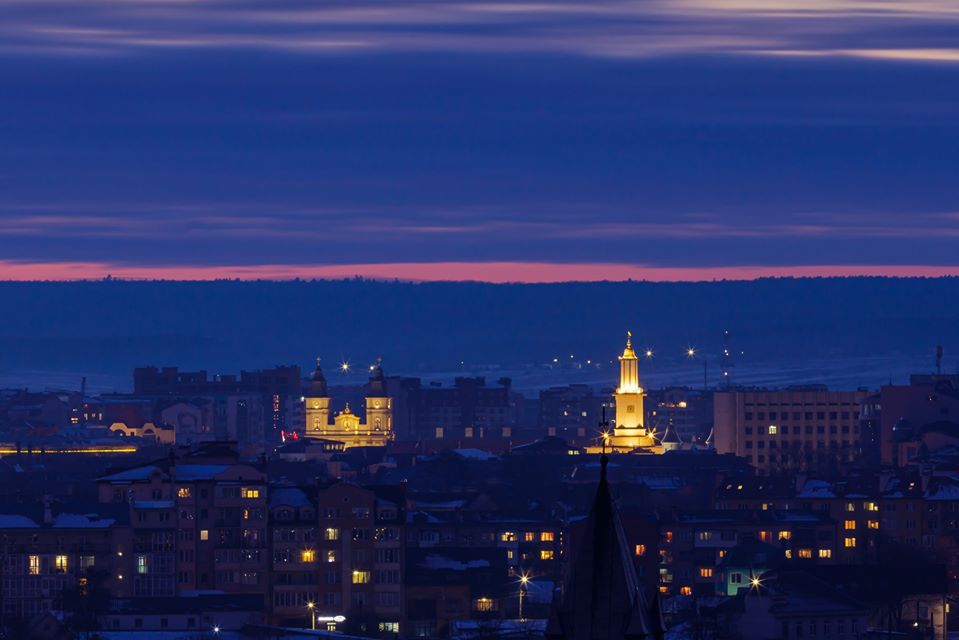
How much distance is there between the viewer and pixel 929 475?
16875 centimetres

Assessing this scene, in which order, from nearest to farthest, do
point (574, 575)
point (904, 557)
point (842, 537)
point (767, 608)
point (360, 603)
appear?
point (574, 575) < point (767, 608) < point (360, 603) < point (904, 557) < point (842, 537)

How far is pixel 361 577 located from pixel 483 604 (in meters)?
5.96

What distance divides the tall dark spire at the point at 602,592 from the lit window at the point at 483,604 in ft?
236

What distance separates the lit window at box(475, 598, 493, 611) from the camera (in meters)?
126

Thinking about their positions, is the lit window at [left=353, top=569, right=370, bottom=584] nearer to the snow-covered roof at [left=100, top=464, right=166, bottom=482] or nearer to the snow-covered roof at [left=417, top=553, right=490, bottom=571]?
the snow-covered roof at [left=417, top=553, right=490, bottom=571]

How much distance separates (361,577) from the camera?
13112cm

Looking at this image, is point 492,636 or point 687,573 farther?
point 687,573

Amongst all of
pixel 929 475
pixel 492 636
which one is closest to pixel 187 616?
pixel 492 636

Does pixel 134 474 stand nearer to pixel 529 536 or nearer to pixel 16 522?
pixel 16 522

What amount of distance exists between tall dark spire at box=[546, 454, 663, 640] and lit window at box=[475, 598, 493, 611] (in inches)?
2837

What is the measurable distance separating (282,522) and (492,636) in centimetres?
2695

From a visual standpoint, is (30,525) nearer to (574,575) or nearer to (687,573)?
(687,573)

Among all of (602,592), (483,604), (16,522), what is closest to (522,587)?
(483,604)

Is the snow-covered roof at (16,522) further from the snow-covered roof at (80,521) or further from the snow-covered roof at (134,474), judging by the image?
the snow-covered roof at (134,474)
